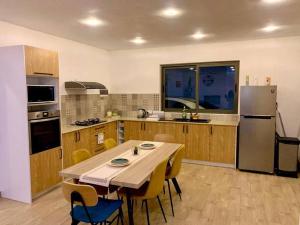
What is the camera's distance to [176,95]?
5590 millimetres

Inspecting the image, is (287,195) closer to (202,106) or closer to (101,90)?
(202,106)

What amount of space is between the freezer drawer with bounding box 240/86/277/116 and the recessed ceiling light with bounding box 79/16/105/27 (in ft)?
8.93

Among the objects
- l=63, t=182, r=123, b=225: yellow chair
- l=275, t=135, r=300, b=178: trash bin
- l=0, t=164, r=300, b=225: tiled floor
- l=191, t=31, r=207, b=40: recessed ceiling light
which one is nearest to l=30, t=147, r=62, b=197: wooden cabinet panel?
l=0, t=164, r=300, b=225: tiled floor

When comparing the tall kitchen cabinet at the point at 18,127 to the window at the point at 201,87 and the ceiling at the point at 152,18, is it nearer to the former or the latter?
the ceiling at the point at 152,18

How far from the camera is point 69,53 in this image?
461cm

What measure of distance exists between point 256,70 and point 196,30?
1.65 m

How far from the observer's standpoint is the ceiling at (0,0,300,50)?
2.69 metres

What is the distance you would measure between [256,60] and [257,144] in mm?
1701

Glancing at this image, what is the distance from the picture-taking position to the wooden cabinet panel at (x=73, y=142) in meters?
3.78

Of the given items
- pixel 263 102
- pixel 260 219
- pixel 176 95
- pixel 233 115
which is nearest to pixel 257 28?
pixel 263 102

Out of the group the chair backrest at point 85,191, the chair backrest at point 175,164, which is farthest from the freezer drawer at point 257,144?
the chair backrest at point 85,191

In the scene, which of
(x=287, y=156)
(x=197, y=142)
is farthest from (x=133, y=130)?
(x=287, y=156)

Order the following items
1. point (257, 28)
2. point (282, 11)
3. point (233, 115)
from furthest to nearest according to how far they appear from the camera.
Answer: point (233, 115)
point (257, 28)
point (282, 11)

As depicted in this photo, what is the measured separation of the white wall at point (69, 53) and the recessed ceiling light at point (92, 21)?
3.40 feet
